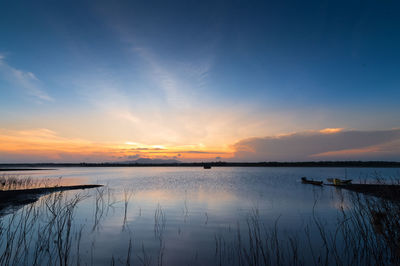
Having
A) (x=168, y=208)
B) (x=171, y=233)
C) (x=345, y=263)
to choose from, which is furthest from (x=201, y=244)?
(x=168, y=208)

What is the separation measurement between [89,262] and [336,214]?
17.4m

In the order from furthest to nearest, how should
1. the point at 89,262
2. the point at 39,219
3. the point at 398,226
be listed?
the point at 39,219 < the point at 89,262 < the point at 398,226

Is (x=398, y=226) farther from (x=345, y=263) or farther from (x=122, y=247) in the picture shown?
(x=122, y=247)

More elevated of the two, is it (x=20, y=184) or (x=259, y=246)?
(x=20, y=184)

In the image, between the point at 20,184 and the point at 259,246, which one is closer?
the point at 259,246

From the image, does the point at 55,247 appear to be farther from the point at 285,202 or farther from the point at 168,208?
the point at 285,202

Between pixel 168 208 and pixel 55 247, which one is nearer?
pixel 55 247

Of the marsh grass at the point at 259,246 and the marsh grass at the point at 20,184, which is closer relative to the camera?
the marsh grass at the point at 259,246

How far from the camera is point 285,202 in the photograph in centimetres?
2311

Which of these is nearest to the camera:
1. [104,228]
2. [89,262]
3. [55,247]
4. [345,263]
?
[345,263]

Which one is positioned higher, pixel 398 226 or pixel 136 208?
pixel 398 226

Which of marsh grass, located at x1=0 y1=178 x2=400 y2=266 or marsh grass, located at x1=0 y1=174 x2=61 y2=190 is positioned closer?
marsh grass, located at x1=0 y1=178 x2=400 y2=266

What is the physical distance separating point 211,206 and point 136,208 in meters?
7.18

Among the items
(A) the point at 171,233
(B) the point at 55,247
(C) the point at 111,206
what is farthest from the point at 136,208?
(B) the point at 55,247
